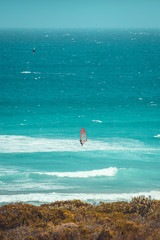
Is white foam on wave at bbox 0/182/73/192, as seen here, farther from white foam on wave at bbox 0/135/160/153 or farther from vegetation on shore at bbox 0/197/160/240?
vegetation on shore at bbox 0/197/160/240

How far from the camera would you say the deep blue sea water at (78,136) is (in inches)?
1378

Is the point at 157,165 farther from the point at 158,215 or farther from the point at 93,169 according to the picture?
the point at 158,215

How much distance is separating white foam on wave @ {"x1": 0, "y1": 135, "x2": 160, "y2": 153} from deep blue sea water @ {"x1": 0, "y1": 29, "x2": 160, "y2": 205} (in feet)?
0.45

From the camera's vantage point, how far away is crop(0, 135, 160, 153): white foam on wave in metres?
47.2

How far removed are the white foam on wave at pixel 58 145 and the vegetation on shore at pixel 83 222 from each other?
94.1 feet

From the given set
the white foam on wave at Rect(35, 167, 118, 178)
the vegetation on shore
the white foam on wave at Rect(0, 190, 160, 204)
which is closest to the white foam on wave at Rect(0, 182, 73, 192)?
the white foam on wave at Rect(0, 190, 160, 204)

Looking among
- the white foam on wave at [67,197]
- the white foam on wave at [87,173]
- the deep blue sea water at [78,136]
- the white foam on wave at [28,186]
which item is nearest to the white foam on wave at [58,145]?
the deep blue sea water at [78,136]

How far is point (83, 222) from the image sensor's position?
586 inches

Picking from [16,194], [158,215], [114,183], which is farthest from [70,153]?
[158,215]

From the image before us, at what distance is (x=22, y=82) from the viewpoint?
9381cm

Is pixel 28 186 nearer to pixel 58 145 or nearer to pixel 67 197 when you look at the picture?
pixel 67 197

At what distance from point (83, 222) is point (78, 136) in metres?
38.8

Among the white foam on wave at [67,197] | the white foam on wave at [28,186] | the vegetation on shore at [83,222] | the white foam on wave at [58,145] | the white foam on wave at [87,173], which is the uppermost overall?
the white foam on wave at [58,145]

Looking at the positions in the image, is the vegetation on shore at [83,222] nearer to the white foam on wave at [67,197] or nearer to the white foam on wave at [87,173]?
the white foam on wave at [67,197]
